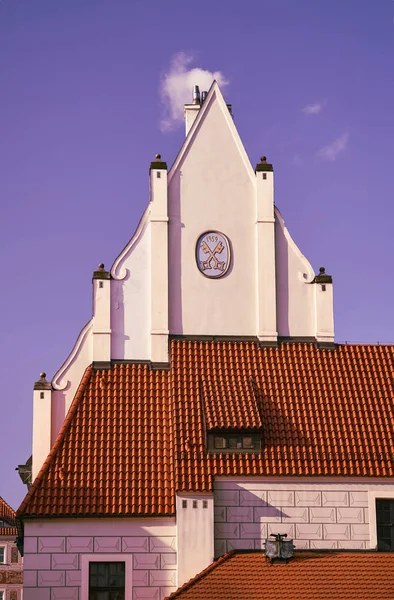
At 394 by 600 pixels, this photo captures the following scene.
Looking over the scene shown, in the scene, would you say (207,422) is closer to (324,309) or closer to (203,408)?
(203,408)

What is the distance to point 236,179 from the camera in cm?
3409

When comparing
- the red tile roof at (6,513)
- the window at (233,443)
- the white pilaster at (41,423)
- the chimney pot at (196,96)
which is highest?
the chimney pot at (196,96)

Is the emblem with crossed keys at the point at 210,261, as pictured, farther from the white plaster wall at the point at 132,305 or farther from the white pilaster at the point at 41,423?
the white pilaster at the point at 41,423

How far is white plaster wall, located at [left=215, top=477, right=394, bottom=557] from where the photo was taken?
95.0 ft

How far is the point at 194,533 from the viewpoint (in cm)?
2842

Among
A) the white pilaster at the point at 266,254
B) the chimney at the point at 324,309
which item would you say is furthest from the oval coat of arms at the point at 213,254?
the chimney at the point at 324,309

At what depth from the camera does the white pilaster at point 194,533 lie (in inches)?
1112

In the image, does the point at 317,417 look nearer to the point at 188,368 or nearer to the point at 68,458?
the point at 188,368

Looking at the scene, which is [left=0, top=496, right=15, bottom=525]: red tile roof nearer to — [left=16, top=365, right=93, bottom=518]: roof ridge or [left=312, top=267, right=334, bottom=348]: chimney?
[left=16, top=365, right=93, bottom=518]: roof ridge

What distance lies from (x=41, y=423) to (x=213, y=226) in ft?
25.2

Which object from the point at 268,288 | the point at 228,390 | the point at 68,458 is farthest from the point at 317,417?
the point at 68,458

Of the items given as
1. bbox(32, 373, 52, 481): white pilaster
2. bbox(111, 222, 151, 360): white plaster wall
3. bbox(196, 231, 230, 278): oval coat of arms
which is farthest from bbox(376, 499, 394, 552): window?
bbox(32, 373, 52, 481): white pilaster

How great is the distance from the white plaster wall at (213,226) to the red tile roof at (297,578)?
7.55 m

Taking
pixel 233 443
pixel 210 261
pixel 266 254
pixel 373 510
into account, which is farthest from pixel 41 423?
pixel 373 510
